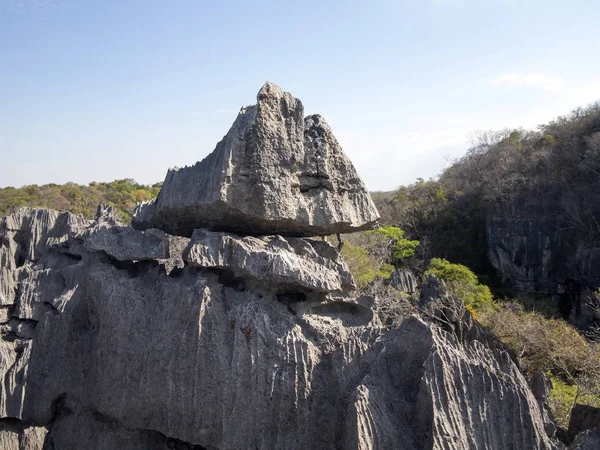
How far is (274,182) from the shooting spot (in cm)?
401

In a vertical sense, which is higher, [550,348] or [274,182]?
[274,182]

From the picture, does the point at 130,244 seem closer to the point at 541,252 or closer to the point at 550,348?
the point at 550,348

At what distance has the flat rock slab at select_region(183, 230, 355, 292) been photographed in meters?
3.72

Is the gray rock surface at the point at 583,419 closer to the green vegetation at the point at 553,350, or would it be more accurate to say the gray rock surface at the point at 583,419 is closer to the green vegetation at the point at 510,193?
the green vegetation at the point at 553,350

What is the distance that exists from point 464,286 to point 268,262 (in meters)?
13.8

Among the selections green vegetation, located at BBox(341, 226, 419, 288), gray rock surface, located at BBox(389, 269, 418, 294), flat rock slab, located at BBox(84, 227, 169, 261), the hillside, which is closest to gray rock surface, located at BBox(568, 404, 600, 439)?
flat rock slab, located at BBox(84, 227, 169, 261)

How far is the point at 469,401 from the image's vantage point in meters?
3.11

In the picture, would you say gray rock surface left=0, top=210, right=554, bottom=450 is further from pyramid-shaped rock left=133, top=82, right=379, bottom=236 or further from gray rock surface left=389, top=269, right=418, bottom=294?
gray rock surface left=389, top=269, right=418, bottom=294

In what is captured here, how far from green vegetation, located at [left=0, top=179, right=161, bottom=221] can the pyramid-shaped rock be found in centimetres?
Answer: 2233

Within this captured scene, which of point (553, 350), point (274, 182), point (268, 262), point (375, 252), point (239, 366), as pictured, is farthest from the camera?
point (375, 252)

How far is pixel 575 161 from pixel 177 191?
22.4 metres

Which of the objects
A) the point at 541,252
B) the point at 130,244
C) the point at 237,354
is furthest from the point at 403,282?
the point at 237,354

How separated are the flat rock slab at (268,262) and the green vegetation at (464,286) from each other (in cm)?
1102

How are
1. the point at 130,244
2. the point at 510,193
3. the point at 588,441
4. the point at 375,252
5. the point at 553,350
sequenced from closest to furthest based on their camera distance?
the point at 588,441 → the point at 130,244 → the point at 553,350 → the point at 375,252 → the point at 510,193
